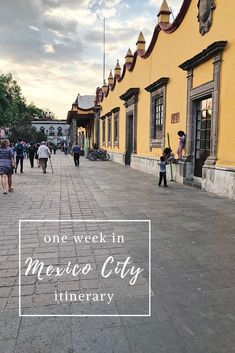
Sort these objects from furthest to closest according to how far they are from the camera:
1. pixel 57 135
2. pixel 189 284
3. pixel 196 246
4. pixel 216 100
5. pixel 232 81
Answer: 1. pixel 57 135
2. pixel 216 100
3. pixel 232 81
4. pixel 196 246
5. pixel 189 284

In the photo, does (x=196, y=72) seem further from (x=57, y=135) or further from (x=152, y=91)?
(x=57, y=135)

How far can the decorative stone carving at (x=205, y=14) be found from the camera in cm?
1007

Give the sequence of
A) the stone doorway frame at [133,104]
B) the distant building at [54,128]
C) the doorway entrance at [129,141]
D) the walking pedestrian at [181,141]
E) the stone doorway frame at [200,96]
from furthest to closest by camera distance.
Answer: the distant building at [54,128], the doorway entrance at [129,141], the stone doorway frame at [133,104], the walking pedestrian at [181,141], the stone doorway frame at [200,96]

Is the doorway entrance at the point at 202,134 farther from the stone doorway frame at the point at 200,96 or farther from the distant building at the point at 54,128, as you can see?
the distant building at the point at 54,128

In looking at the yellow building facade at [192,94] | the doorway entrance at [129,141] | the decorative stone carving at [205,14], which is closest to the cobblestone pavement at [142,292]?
the yellow building facade at [192,94]

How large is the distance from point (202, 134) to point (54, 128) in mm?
101170

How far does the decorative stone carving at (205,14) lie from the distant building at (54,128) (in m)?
98.7

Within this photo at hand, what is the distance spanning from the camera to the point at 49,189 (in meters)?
10.6

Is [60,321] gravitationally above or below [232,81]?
below

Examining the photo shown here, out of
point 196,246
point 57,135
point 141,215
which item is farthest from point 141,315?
point 57,135

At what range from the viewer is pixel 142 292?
134 inches

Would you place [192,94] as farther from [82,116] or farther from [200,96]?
[82,116]

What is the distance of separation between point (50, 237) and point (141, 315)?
267cm

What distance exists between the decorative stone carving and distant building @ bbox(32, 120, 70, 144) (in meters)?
98.7
